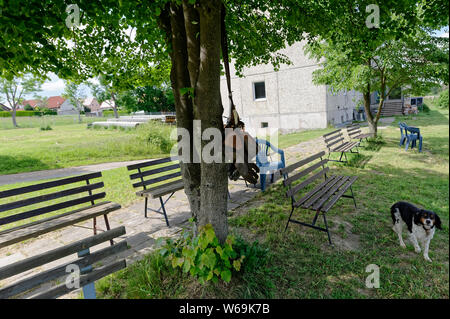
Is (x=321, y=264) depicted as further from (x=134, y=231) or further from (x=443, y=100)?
(x=134, y=231)

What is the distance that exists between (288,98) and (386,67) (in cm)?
881

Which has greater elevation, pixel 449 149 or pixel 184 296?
pixel 449 149

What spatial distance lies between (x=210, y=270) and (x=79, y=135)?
49.9ft

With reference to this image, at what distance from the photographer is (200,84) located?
2428 millimetres

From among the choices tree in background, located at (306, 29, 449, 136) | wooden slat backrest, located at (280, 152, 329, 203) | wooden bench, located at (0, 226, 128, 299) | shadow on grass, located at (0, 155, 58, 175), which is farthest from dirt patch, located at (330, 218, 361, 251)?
shadow on grass, located at (0, 155, 58, 175)

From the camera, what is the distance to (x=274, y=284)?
2.63m

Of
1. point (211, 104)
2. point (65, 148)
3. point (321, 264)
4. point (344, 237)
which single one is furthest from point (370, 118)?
point (65, 148)

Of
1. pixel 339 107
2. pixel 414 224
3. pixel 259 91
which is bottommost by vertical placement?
pixel 414 224

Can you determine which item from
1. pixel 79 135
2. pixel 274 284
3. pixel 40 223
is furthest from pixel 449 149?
pixel 79 135

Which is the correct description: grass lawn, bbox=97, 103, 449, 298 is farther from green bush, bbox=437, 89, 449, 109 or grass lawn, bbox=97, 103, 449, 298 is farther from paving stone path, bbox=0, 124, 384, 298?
paving stone path, bbox=0, 124, 384, 298

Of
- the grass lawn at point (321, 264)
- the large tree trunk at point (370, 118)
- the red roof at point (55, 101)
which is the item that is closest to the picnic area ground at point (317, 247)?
the grass lawn at point (321, 264)

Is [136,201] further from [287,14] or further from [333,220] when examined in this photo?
[287,14]

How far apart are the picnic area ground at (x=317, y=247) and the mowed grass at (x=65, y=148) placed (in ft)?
21.3
